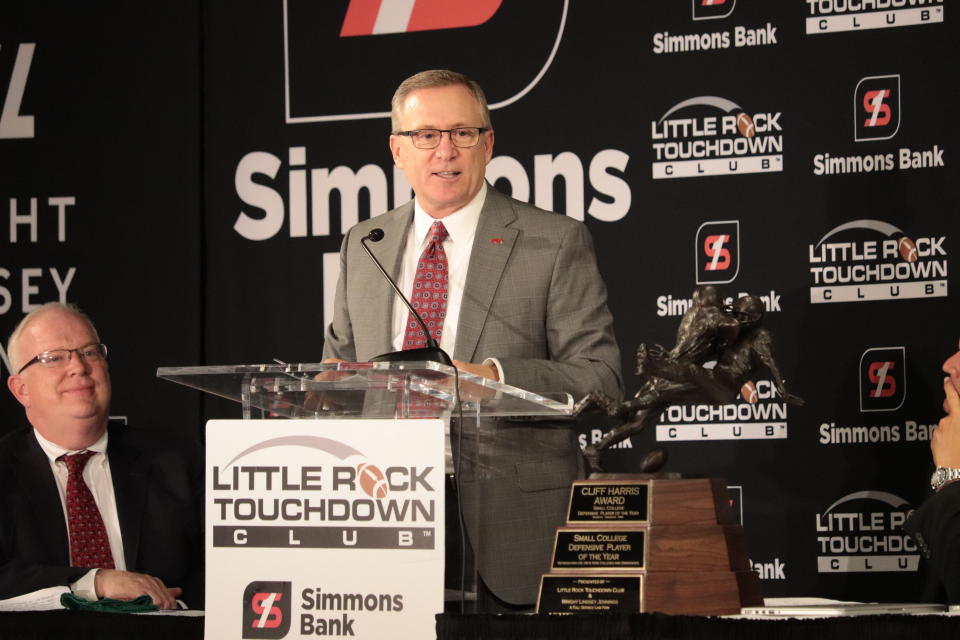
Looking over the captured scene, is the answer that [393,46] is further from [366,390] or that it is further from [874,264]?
[366,390]

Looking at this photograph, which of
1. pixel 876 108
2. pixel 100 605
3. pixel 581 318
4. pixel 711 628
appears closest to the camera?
pixel 711 628

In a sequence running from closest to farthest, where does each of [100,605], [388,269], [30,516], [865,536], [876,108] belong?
[100,605]
[388,269]
[30,516]
[865,536]
[876,108]

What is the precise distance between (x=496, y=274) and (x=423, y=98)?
0.45m

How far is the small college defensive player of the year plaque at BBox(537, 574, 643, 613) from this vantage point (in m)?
2.02

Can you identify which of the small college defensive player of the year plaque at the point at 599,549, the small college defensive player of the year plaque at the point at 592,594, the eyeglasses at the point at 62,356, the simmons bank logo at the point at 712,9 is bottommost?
the small college defensive player of the year plaque at the point at 592,594

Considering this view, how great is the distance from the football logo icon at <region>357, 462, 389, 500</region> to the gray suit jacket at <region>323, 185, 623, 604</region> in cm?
37

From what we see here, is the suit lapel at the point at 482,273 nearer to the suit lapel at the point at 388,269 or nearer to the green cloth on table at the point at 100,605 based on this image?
the suit lapel at the point at 388,269

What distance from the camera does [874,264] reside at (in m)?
4.04

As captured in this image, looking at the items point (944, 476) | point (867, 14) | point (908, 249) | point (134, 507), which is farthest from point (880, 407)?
point (134, 507)

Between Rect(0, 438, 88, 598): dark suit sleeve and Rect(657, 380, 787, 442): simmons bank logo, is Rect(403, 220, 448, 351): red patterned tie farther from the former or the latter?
Rect(657, 380, 787, 442): simmons bank logo

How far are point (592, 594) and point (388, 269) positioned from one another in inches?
44.8

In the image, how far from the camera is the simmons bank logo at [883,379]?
13.1 feet

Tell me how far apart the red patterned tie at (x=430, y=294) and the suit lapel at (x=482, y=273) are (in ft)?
0.20

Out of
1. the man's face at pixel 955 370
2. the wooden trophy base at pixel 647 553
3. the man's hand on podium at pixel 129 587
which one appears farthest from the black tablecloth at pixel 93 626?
the man's face at pixel 955 370
